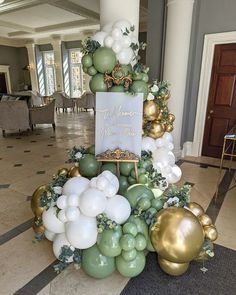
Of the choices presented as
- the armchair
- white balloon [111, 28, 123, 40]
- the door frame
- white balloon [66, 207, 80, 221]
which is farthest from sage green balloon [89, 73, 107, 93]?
the armchair

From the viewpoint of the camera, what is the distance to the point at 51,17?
856cm

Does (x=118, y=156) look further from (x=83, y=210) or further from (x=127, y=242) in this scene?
(x=127, y=242)

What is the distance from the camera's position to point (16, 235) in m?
2.16

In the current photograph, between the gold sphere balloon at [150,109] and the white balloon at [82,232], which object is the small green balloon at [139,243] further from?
the gold sphere balloon at [150,109]

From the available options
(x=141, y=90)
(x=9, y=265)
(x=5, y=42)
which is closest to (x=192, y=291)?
(x=9, y=265)

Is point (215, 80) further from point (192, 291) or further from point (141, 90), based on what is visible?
point (192, 291)

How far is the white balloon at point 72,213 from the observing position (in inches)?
60.6

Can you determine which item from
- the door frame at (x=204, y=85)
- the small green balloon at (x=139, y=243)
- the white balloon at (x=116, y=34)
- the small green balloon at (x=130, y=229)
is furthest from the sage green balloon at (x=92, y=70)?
the door frame at (x=204, y=85)

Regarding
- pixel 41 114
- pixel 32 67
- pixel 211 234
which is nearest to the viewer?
pixel 211 234

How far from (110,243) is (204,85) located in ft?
12.0

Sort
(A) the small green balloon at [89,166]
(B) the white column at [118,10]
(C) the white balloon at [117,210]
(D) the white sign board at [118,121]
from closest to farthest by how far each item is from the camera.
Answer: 1. (C) the white balloon at [117,210]
2. (D) the white sign board at [118,121]
3. (A) the small green balloon at [89,166]
4. (B) the white column at [118,10]

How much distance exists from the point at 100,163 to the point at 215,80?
323cm

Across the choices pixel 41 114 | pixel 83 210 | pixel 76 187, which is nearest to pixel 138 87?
pixel 76 187

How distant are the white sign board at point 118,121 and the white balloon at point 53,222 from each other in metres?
0.60
